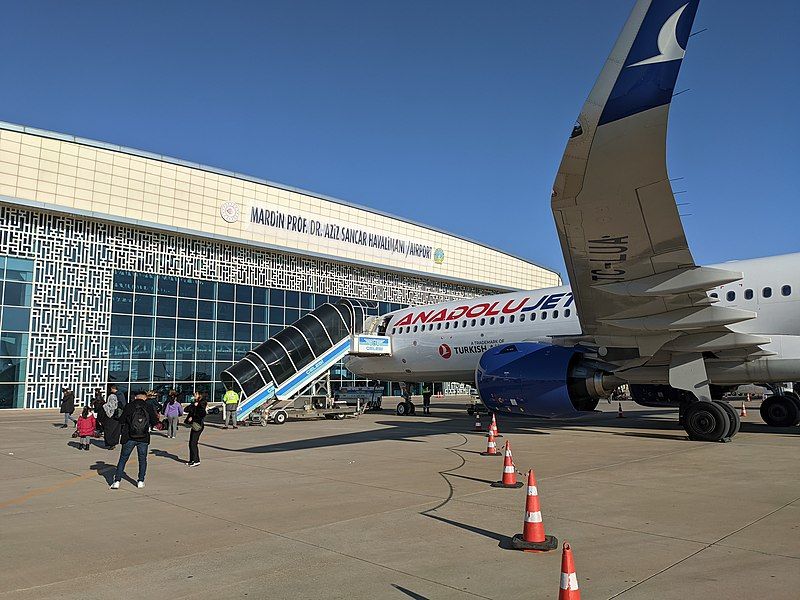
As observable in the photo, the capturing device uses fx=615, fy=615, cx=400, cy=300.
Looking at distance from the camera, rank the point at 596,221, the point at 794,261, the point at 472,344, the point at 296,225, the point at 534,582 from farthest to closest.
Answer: the point at 296,225, the point at 472,344, the point at 794,261, the point at 596,221, the point at 534,582

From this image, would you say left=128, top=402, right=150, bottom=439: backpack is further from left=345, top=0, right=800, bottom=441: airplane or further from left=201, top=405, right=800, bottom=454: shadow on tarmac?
left=345, top=0, right=800, bottom=441: airplane

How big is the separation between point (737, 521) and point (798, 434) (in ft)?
33.6

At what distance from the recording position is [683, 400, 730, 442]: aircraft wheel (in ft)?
40.9

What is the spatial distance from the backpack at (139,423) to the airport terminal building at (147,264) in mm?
22789

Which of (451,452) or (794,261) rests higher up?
(794,261)

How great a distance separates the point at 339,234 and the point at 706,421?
28.7 metres

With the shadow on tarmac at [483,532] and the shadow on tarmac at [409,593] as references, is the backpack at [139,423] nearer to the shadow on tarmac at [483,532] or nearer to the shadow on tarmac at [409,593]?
the shadow on tarmac at [483,532]

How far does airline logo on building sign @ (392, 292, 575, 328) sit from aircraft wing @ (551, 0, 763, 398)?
17.2 feet

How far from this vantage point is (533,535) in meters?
5.25

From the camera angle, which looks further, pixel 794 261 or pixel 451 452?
pixel 794 261

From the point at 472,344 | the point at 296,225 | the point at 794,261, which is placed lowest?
the point at 472,344

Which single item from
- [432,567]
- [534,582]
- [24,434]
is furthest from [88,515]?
[24,434]

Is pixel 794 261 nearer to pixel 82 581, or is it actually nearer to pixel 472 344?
pixel 472 344

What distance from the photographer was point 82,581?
4.63m
